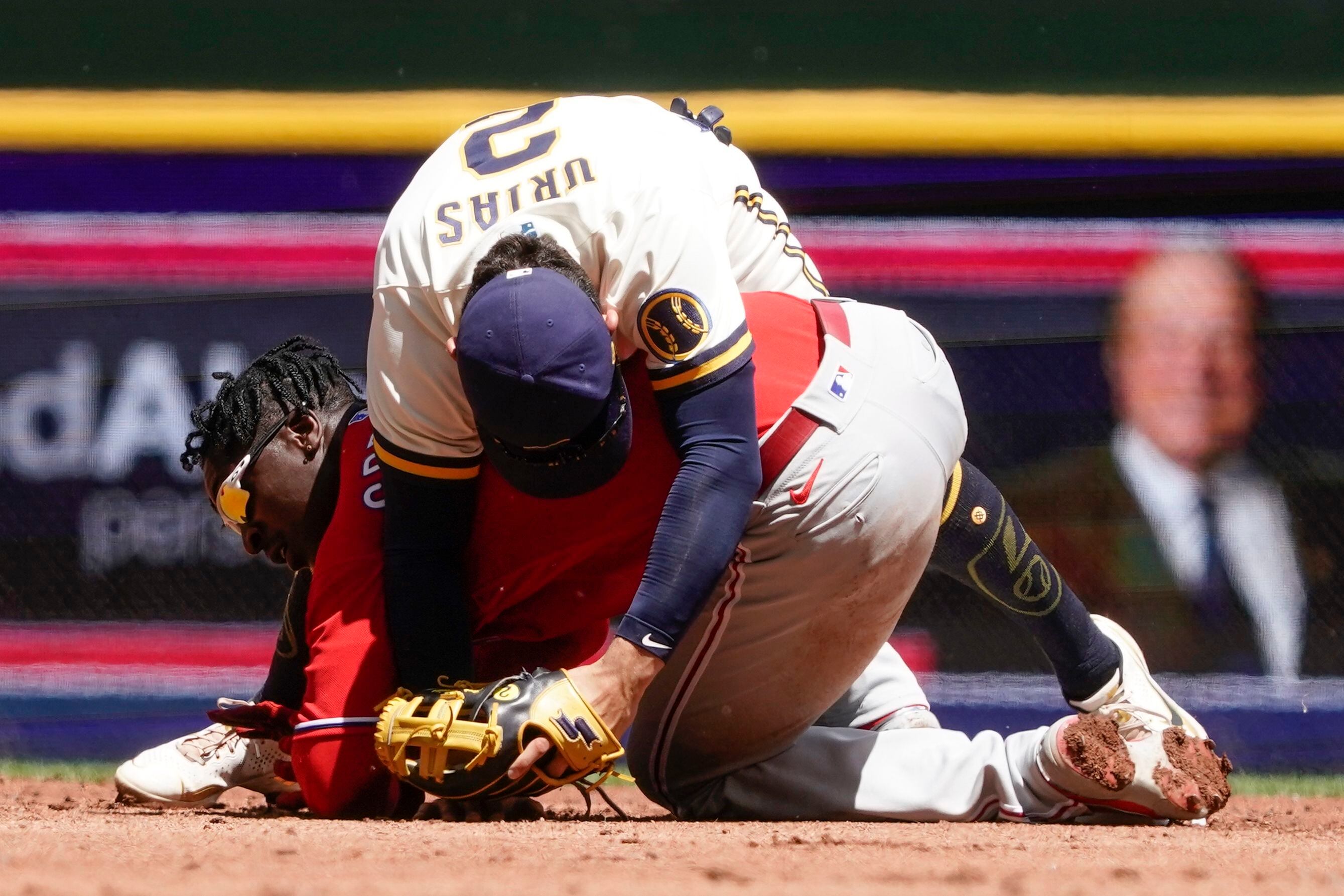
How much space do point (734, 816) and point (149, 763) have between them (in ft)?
3.71

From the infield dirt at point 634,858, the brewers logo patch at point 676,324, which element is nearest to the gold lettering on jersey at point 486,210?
the brewers logo patch at point 676,324

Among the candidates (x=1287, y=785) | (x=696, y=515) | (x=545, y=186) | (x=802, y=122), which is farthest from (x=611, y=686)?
(x=1287, y=785)

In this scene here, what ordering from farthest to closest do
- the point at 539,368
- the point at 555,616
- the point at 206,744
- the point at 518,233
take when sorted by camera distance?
the point at 206,744, the point at 555,616, the point at 518,233, the point at 539,368

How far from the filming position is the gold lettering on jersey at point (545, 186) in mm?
2068

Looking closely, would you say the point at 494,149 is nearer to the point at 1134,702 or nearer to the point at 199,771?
the point at 199,771

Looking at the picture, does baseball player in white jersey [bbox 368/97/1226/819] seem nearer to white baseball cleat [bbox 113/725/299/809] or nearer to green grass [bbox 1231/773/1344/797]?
white baseball cleat [bbox 113/725/299/809]

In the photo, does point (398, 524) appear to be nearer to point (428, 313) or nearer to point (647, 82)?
point (428, 313)

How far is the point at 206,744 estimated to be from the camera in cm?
273

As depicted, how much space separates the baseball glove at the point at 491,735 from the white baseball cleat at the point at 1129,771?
2.37 feet

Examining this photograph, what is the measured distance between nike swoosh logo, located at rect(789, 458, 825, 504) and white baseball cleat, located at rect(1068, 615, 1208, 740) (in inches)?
26.3

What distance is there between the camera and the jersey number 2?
2.15 meters

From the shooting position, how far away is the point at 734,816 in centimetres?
238

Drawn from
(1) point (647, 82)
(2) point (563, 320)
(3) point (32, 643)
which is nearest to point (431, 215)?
(2) point (563, 320)

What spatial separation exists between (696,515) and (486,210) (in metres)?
0.55
